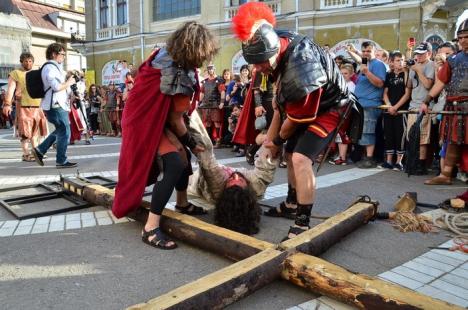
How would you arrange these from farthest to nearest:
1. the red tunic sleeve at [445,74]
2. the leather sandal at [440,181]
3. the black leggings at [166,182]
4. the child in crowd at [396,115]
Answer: the child in crowd at [396,115], the leather sandal at [440,181], the red tunic sleeve at [445,74], the black leggings at [166,182]

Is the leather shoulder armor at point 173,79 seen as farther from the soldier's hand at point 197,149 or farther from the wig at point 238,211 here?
the wig at point 238,211

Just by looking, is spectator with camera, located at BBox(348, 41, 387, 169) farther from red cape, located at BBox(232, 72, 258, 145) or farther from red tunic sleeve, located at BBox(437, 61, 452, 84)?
red cape, located at BBox(232, 72, 258, 145)

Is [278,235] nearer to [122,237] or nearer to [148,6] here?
[122,237]

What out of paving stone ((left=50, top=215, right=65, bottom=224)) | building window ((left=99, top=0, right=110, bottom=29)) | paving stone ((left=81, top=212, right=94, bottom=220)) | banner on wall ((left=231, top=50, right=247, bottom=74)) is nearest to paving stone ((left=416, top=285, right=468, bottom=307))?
paving stone ((left=81, top=212, right=94, bottom=220))

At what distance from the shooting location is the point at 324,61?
3.07 meters

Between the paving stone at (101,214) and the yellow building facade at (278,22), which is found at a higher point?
the yellow building facade at (278,22)

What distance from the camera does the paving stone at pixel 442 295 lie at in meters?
2.33

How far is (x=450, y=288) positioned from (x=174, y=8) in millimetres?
21357

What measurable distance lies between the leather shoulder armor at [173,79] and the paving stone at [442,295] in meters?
2.03

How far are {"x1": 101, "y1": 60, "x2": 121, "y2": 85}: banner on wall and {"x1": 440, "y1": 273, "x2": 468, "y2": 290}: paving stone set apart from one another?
23135 mm

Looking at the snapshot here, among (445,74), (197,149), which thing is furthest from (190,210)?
(445,74)

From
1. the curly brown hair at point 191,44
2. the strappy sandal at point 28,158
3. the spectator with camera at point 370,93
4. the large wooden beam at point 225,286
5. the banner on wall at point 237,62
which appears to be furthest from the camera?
the banner on wall at point 237,62

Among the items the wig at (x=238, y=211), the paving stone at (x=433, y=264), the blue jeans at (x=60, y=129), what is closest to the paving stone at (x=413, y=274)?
the paving stone at (x=433, y=264)

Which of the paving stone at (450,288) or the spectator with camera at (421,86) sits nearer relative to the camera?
the paving stone at (450,288)
